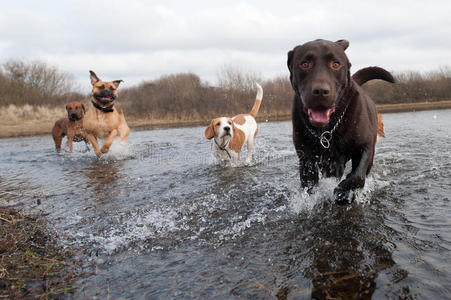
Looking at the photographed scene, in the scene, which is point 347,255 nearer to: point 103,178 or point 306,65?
point 306,65

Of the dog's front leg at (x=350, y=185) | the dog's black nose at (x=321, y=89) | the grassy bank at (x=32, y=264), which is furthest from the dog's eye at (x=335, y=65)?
the grassy bank at (x=32, y=264)

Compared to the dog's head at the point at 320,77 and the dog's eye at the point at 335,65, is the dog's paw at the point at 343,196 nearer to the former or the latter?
the dog's head at the point at 320,77

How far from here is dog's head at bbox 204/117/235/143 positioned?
6.41 meters

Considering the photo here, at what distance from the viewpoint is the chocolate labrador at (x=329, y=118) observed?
2730mm

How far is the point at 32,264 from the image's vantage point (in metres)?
2.42

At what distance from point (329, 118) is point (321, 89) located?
407 millimetres

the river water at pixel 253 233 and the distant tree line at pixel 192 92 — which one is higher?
the distant tree line at pixel 192 92

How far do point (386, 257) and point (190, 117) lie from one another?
77.1 ft

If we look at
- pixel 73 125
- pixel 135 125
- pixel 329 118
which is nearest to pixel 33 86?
pixel 135 125

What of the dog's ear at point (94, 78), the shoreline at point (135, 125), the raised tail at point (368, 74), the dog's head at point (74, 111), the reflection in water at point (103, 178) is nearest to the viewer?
the raised tail at point (368, 74)

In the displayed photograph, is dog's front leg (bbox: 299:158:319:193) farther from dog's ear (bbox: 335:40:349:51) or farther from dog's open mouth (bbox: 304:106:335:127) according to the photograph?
dog's ear (bbox: 335:40:349:51)

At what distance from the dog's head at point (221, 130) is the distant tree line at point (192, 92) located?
56.5 ft

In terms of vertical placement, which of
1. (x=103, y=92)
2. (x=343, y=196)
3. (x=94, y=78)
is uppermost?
(x=94, y=78)

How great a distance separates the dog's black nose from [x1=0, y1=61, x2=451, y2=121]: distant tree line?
831 inches
